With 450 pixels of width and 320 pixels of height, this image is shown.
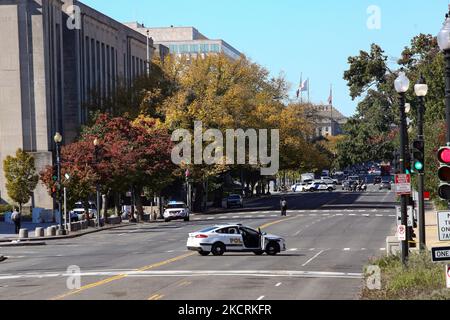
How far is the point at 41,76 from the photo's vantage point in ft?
303

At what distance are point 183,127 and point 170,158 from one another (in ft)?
27.7

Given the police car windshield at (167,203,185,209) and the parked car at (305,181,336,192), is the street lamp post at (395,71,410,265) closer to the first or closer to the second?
the police car windshield at (167,203,185,209)

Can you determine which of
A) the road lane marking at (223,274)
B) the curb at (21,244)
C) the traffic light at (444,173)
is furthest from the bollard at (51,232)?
the traffic light at (444,173)

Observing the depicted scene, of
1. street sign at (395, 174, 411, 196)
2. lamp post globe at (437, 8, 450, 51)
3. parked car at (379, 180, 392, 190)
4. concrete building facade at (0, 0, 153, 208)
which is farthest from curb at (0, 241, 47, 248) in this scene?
parked car at (379, 180, 392, 190)

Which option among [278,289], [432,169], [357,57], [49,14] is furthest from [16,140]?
[278,289]

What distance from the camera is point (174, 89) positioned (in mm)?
96938

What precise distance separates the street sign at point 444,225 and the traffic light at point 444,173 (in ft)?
1.04

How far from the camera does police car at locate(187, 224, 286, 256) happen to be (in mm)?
42062

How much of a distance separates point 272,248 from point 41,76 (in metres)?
54.8

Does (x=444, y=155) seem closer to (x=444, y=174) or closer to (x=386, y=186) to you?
(x=444, y=174)

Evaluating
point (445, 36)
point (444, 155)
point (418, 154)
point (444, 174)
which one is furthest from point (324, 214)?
point (444, 174)

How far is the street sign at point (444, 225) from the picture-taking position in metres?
19.1
